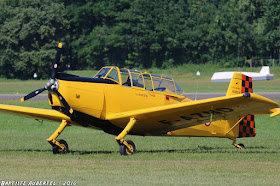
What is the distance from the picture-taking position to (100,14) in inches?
3435

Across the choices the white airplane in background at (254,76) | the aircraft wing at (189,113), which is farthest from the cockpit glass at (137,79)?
the white airplane in background at (254,76)

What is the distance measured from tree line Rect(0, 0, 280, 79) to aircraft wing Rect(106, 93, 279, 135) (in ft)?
204

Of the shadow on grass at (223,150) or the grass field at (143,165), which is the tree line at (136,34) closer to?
the grass field at (143,165)

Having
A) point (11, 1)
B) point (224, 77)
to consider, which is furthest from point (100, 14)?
point (224, 77)

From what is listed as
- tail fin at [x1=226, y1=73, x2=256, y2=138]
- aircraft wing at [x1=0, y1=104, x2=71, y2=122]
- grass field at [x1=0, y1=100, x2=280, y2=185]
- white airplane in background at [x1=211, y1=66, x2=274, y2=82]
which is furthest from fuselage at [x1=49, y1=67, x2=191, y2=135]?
white airplane in background at [x1=211, y1=66, x2=274, y2=82]

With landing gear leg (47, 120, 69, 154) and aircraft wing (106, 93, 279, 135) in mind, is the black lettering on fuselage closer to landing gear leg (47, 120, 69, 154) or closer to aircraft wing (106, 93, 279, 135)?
aircraft wing (106, 93, 279, 135)

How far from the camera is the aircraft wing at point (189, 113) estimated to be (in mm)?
13211

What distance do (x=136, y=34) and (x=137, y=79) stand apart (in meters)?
69.1

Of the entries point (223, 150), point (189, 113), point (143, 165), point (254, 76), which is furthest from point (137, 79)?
point (254, 76)

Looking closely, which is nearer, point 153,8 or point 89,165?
point 89,165

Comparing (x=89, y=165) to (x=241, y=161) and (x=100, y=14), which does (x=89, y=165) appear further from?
(x=100, y=14)

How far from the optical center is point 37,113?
49.8 ft

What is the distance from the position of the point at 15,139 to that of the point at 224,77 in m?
48.6

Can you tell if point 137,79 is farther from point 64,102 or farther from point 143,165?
point 143,165
